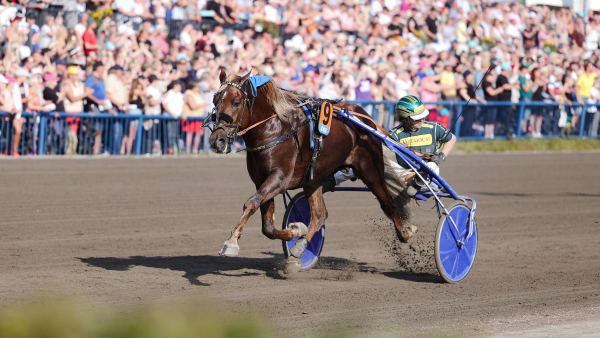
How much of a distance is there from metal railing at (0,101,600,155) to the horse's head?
24.6 feet

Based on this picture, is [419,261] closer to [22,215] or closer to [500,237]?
[500,237]

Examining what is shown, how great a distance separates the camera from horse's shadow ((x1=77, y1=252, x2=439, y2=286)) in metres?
7.95

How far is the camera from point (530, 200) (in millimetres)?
13586

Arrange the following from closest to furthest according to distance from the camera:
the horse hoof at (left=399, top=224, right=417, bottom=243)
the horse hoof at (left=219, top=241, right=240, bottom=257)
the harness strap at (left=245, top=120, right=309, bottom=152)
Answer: the horse hoof at (left=219, top=241, right=240, bottom=257) < the harness strap at (left=245, top=120, right=309, bottom=152) < the horse hoof at (left=399, top=224, right=417, bottom=243)

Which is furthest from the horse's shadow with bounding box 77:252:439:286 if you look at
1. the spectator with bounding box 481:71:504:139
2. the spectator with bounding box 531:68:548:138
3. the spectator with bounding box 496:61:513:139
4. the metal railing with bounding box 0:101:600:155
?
the spectator with bounding box 531:68:548:138

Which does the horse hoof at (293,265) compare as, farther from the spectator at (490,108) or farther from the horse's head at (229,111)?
the spectator at (490,108)

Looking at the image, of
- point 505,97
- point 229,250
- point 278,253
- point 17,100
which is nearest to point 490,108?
point 505,97

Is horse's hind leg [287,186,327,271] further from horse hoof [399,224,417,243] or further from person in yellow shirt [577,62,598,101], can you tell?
person in yellow shirt [577,62,598,101]

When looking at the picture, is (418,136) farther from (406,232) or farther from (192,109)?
(192,109)

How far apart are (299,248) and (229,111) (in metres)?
1.34

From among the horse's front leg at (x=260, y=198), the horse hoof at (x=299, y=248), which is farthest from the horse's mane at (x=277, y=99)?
the horse hoof at (x=299, y=248)

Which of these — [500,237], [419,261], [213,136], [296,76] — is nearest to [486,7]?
[296,76]

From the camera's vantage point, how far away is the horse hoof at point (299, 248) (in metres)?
7.73

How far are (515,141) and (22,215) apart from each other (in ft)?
45.0
